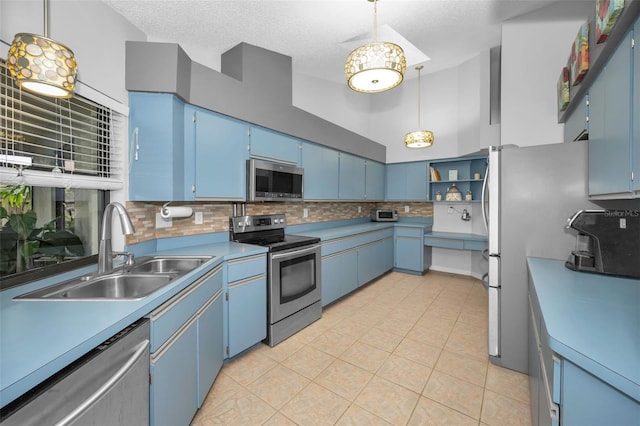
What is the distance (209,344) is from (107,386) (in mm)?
899

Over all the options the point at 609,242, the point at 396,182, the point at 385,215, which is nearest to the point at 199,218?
the point at 609,242

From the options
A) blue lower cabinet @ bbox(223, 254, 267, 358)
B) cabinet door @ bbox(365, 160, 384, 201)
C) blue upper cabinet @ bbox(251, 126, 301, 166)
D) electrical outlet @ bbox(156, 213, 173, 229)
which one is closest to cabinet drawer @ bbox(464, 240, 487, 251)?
cabinet door @ bbox(365, 160, 384, 201)

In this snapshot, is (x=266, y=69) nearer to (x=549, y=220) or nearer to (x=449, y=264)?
(x=549, y=220)

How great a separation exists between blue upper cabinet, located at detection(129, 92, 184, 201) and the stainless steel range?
84 cm

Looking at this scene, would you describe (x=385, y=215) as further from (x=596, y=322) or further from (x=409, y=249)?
(x=596, y=322)

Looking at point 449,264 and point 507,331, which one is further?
point 449,264

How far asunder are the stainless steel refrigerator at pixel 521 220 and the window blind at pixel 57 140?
2.95 meters

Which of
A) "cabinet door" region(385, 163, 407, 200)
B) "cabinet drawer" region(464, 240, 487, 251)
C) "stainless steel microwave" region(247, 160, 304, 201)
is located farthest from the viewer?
"cabinet door" region(385, 163, 407, 200)

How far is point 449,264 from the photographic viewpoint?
15.7 ft

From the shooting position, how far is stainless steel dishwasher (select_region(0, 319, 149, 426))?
70cm

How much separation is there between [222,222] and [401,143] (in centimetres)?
368

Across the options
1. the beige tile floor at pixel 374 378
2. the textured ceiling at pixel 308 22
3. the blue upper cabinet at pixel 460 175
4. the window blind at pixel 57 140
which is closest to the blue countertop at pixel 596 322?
the beige tile floor at pixel 374 378

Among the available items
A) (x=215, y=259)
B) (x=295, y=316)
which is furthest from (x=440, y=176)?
(x=215, y=259)

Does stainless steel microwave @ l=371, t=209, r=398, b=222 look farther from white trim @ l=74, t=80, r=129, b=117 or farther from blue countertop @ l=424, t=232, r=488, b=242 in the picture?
white trim @ l=74, t=80, r=129, b=117
